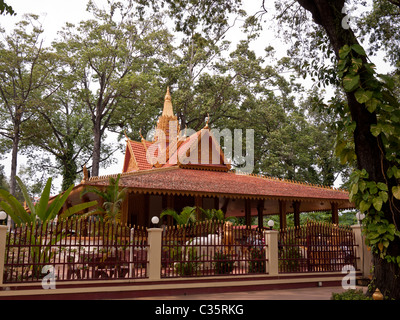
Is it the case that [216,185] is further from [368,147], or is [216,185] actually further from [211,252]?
[368,147]

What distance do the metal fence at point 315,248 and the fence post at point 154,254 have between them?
341 centimetres

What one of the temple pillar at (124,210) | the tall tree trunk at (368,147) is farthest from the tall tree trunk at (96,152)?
the tall tree trunk at (368,147)

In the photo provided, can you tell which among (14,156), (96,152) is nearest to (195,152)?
(96,152)

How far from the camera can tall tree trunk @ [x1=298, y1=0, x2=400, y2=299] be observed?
Result: 6.67 metres

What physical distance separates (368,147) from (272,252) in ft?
14.8

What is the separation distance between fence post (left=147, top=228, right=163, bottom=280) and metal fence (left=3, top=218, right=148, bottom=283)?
9.3 inches

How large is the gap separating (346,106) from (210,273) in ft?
17.5

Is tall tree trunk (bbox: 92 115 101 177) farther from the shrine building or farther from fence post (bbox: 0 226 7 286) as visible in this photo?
fence post (bbox: 0 226 7 286)

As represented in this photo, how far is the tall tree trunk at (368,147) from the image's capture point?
6672 mm

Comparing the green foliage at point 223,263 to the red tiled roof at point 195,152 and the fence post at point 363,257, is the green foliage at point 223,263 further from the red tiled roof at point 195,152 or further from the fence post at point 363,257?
the red tiled roof at point 195,152

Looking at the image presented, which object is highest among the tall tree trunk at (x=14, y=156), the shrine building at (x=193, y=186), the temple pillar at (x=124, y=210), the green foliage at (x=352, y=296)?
the tall tree trunk at (x=14, y=156)

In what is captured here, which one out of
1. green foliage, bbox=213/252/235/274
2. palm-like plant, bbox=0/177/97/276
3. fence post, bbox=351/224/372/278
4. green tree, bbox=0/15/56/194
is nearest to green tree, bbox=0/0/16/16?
palm-like plant, bbox=0/177/97/276

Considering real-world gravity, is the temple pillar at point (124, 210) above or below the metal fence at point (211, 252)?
above
